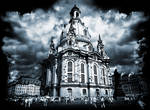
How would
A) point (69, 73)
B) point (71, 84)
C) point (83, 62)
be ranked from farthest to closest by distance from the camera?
point (83, 62) < point (69, 73) < point (71, 84)

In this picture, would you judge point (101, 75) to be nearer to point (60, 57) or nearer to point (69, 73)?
point (69, 73)

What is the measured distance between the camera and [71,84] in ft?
120

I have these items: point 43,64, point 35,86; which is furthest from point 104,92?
point 35,86

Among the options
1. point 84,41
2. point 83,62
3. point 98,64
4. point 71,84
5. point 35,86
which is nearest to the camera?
point 71,84

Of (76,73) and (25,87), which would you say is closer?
(76,73)

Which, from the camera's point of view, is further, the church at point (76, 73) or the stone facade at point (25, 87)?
the stone facade at point (25, 87)

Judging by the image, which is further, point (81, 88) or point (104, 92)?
point (104, 92)

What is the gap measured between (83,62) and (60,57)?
855cm

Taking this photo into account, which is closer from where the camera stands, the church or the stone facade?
the church

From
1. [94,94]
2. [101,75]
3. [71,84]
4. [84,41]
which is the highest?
[84,41]

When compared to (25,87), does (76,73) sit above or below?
above

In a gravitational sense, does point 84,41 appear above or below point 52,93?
above

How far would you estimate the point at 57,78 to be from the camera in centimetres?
4138

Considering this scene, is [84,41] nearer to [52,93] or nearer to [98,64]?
[98,64]
